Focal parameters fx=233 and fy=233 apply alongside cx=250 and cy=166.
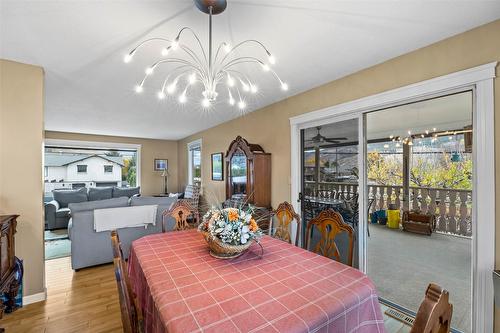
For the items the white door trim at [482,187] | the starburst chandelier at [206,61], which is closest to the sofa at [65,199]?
the starburst chandelier at [206,61]

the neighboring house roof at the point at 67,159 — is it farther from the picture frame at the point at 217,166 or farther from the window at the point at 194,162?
the picture frame at the point at 217,166

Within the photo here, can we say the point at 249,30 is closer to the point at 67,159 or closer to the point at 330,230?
the point at 330,230

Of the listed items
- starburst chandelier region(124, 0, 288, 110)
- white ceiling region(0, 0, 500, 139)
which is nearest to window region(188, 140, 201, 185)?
starburst chandelier region(124, 0, 288, 110)

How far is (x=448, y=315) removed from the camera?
0.63 metres

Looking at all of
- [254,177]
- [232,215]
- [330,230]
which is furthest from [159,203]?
[330,230]

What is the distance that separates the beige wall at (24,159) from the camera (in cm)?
227

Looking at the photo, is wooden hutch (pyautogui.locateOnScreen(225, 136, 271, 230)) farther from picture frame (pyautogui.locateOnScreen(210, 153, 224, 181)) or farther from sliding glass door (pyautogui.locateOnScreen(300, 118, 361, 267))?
picture frame (pyautogui.locateOnScreen(210, 153, 224, 181))

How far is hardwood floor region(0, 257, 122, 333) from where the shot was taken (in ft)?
6.68

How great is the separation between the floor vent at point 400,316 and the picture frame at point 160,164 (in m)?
7.10

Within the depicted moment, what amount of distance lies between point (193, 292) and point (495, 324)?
2118 mm

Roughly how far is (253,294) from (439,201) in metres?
3.75

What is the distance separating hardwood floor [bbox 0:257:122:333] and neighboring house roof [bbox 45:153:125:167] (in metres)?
5.14

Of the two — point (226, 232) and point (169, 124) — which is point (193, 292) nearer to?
point (226, 232)

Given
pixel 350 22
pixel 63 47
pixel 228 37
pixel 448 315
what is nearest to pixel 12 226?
pixel 63 47
